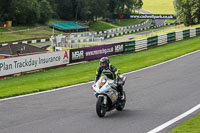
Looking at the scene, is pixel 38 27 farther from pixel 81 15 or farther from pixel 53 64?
pixel 53 64

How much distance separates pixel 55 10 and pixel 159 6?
72.9 metres

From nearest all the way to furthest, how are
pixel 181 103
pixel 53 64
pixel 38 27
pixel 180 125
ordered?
pixel 180 125, pixel 181 103, pixel 53 64, pixel 38 27

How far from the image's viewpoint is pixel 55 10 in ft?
319

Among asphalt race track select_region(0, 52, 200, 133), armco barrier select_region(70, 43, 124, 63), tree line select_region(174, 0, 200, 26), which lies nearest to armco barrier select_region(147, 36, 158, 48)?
armco barrier select_region(70, 43, 124, 63)

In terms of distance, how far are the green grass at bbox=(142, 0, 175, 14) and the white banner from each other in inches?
4758

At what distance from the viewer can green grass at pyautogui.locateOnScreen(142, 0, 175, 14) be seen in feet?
488

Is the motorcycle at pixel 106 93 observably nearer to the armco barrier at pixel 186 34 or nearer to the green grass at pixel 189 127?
the green grass at pixel 189 127

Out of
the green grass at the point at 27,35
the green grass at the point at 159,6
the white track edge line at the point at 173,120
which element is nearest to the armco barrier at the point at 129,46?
the white track edge line at the point at 173,120

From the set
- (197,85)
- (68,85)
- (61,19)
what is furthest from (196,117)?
(61,19)

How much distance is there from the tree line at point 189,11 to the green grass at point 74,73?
32.0m

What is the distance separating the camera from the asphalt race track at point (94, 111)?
35.7 ft

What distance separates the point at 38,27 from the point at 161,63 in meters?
56.3

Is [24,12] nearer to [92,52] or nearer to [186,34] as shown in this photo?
[186,34]

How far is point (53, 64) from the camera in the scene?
28.2m
